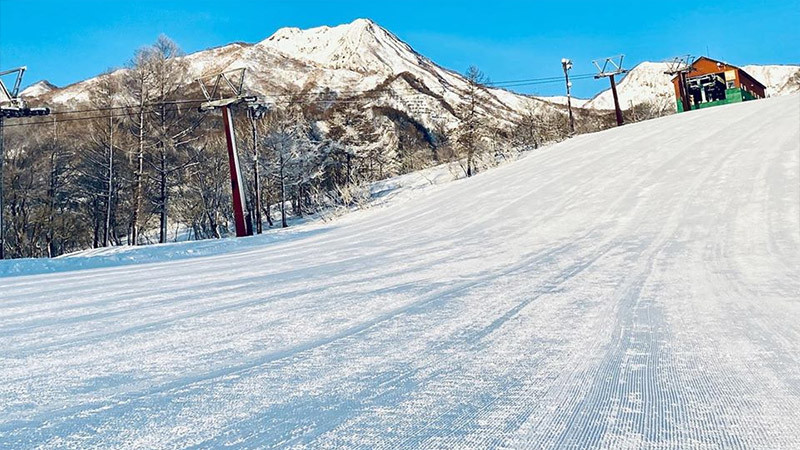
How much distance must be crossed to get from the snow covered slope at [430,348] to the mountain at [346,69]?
148 ft

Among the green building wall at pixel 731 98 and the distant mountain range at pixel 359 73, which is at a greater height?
the distant mountain range at pixel 359 73

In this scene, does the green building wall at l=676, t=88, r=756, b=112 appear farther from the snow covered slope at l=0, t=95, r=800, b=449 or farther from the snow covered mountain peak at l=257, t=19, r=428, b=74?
the snow covered mountain peak at l=257, t=19, r=428, b=74

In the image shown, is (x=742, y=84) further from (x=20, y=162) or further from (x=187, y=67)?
(x=20, y=162)

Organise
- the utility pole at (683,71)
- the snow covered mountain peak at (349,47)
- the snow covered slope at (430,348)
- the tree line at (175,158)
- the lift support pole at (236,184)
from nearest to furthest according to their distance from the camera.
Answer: the snow covered slope at (430,348), the lift support pole at (236,184), the tree line at (175,158), the utility pole at (683,71), the snow covered mountain peak at (349,47)

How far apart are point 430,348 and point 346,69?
287 feet

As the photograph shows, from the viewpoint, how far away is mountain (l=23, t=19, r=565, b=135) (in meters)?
58.8

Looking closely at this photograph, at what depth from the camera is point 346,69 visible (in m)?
85.0

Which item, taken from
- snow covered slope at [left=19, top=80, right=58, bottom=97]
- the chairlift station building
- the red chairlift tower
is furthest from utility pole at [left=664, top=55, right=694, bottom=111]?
snow covered slope at [left=19, top=80, right=58, bottom=97]

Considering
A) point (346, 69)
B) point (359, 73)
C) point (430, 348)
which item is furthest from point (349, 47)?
point (430, 348)

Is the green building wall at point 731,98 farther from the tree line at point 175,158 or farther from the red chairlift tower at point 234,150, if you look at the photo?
the red chairlift tower at point 234,150

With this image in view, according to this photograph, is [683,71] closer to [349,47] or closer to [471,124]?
[471,124]

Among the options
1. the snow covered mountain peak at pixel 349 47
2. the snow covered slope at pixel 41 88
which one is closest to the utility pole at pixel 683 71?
the snow covered mountain peak at pixel 349 47

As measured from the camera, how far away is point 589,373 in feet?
7.14

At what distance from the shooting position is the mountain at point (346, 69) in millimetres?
58844
